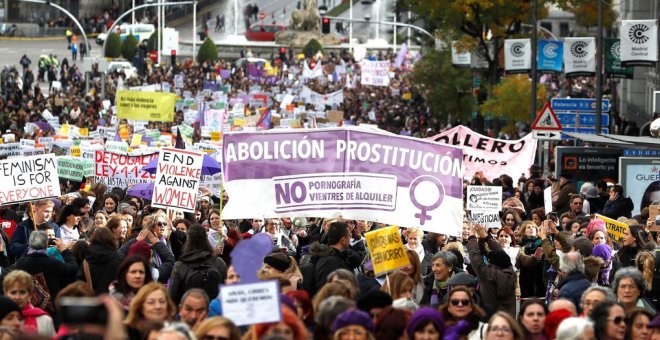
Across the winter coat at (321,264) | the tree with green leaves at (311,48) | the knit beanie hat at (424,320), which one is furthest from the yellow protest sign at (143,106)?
the tree with green leaves at (311,48)

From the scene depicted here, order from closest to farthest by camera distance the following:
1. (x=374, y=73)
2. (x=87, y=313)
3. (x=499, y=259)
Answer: (x=87, y=313) → (x=499, y=259) → (x=374, y=73)

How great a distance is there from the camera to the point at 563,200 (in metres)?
26.6

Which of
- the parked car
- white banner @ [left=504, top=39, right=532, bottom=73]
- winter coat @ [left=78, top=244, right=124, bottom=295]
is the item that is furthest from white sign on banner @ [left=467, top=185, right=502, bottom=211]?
the parked car

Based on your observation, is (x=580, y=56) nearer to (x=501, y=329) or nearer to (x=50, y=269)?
(x=50, y=269)

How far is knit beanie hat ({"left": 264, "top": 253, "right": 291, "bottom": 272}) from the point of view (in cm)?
1497

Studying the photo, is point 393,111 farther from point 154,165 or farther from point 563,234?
point 563,234

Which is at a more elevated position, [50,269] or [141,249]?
[141,249]

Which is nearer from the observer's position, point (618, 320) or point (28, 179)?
Result: point (618, 320)

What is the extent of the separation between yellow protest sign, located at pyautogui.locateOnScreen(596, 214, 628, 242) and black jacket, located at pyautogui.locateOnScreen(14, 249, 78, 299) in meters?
6.06

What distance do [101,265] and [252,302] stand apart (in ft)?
14.7

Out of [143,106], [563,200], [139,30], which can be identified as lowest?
[563,200]

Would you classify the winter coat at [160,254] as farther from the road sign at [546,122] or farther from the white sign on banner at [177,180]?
the road sign at [546,122]


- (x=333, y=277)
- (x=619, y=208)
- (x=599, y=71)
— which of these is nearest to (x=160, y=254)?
(x=333, y=277)

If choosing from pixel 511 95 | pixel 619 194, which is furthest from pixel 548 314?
pixel 511 95
